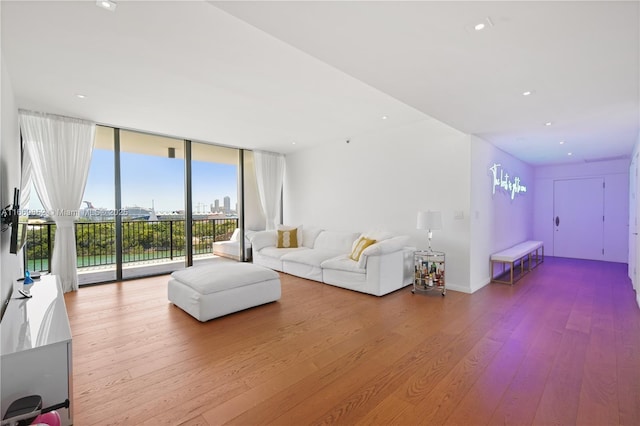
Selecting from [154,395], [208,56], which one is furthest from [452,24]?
[154,395]

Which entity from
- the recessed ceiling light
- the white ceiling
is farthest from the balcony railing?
the recessed ceiling light

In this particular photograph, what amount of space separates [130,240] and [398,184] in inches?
192

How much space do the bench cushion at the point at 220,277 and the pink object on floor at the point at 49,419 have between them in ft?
5.47

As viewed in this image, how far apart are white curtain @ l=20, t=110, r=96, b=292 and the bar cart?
510 centimetres

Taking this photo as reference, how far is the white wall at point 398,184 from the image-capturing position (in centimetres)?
438

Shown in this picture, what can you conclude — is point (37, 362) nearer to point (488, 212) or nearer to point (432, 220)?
point (432, 220)

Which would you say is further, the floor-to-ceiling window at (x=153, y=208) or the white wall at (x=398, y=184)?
the floor-to-ceiling window at (x=153, y=208)

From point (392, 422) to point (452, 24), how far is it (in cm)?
237

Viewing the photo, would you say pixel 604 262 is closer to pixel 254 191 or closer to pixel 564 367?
pixel 564 367

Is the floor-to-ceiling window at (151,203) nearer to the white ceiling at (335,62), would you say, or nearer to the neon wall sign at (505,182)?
the white ceiling at (335,62)

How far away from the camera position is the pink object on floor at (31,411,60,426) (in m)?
1.51

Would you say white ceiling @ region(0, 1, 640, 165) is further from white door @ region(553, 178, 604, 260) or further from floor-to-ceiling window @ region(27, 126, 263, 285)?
white door @ region(553, 178, 604, 260)

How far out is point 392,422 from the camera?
66.9 inches

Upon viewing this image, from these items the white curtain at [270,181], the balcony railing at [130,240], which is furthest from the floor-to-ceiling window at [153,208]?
the white curtain at [270,181]
